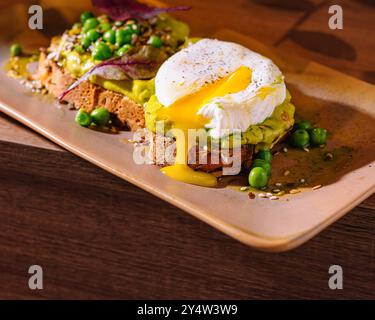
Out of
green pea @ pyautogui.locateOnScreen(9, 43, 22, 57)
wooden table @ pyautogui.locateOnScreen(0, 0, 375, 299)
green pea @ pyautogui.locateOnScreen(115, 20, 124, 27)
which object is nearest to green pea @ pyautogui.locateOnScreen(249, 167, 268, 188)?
wooden table @ pyautogui.locateOnScreen(0, 0, 375, 299)

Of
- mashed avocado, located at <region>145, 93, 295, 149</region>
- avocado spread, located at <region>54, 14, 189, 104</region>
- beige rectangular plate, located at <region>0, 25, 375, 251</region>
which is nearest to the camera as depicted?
beige rectangular plate, located at <region>0, 25, 375, 251</region>

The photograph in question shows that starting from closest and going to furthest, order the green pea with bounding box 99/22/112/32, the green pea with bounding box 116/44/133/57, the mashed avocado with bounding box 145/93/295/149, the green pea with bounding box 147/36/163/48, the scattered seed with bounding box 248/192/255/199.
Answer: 1. the scattered seed with bounding box 248/192/255/199
2. the mashed avocado with bounding box 145/93/295/149
3. the green pea with bounding box 116/44/133/57
4. the green pea with bounding box 147/36/163/48
5. the green pea with bounding box 99/22/112/32

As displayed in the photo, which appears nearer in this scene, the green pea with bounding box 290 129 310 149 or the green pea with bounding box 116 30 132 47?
the green pea with bounding box 290 129 310 149

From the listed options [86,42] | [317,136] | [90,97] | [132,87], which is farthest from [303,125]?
[86,42]

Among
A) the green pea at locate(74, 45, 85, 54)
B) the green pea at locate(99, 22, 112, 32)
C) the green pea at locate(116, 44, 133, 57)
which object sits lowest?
the green pea at locate(74, 45, 85, 54)

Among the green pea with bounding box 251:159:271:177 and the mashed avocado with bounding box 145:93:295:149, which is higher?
the mashed avocado with bounding box 145:93:295:149

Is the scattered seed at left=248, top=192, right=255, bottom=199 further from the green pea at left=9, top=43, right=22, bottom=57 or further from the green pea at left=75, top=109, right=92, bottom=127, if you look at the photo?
the green pea at left=9, top=43, right=22, bottom=57
